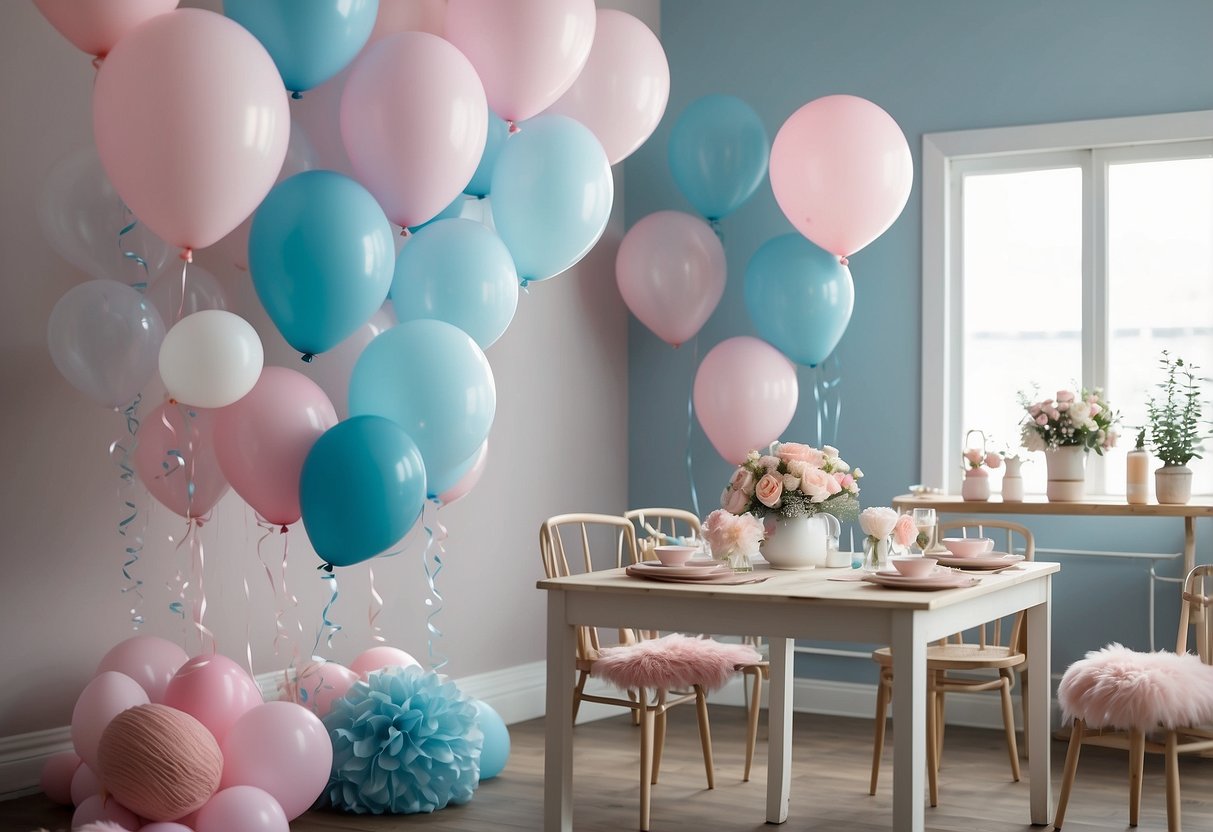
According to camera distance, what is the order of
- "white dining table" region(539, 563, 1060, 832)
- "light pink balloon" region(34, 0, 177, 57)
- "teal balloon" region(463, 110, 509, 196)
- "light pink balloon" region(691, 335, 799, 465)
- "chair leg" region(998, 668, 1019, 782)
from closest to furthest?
"white dining table" region(539, 563, 1060, 832)
"light pink balloon" region(34, 0, 177, 57)
"teal balloon" region(463, 110, 509, 196)
"chair leg" region(998, 668, 1019, 782)
"light pink balloon" region(691, 335, 799, 465)

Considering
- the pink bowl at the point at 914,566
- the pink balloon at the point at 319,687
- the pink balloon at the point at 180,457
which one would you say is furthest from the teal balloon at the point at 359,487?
the pink bowl at the point at 914,566

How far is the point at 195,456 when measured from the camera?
3.10 m

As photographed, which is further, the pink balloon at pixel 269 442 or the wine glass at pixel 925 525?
the wine glass at pixel 925 525

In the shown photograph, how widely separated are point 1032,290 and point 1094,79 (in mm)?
732

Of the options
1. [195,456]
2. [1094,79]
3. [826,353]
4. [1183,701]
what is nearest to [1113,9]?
[1094,79]

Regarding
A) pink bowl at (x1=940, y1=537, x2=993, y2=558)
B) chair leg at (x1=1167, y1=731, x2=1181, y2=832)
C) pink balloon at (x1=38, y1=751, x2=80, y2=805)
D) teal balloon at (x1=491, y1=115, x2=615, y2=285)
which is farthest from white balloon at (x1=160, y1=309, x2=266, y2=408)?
chair leg at (x1=1167, y1=731, x2=1181, y2=832)

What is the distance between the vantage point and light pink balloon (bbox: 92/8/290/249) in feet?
8.71

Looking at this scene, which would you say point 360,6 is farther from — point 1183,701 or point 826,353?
point 1183,701

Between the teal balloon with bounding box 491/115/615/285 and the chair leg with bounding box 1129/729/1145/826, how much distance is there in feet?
5.91

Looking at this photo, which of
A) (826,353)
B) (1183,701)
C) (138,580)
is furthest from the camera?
(826,353)

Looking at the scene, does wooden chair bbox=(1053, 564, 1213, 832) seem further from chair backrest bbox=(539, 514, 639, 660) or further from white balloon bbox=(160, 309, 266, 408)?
white balloon bbox=(160, 309, 266, 408)

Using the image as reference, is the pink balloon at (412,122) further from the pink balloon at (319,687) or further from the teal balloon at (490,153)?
the pink balloon at (319,687)

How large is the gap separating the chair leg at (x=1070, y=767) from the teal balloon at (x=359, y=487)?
1610 mm

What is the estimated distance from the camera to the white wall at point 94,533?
130 inches
